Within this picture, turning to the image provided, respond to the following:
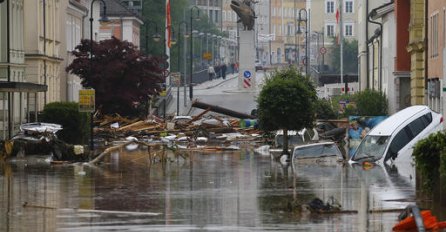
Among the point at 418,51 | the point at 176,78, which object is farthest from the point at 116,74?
the point at 176,78

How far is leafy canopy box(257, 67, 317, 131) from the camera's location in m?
59.8

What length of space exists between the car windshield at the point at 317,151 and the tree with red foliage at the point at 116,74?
97.8 feet

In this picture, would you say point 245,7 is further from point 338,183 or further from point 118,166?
point 338,183

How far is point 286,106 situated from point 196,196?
2843 cm

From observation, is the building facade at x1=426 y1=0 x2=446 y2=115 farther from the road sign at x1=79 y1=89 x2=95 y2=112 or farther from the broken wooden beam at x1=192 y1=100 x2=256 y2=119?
the broken wooden beam at x1=192 y1=100 x2=256 y2=119

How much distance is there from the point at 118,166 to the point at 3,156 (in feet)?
14.3

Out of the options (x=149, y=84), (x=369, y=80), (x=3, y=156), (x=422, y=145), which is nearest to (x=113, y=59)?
(x=149, y=84)

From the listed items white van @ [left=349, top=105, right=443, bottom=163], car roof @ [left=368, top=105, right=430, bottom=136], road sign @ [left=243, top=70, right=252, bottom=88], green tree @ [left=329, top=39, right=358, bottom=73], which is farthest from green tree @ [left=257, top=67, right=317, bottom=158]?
green tree @ [left=329, top=39, right=358, bottom=73]

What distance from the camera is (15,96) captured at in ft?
214

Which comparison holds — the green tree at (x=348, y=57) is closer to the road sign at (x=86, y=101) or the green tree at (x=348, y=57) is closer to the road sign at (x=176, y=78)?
the road sign at (x=176, y=78)

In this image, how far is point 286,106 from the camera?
59.8m

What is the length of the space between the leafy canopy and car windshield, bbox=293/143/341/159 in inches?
328

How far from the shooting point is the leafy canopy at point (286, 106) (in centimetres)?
5984

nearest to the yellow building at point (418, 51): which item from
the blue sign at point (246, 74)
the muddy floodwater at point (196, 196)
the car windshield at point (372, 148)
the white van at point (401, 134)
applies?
the car windshield at point (372, 148)
